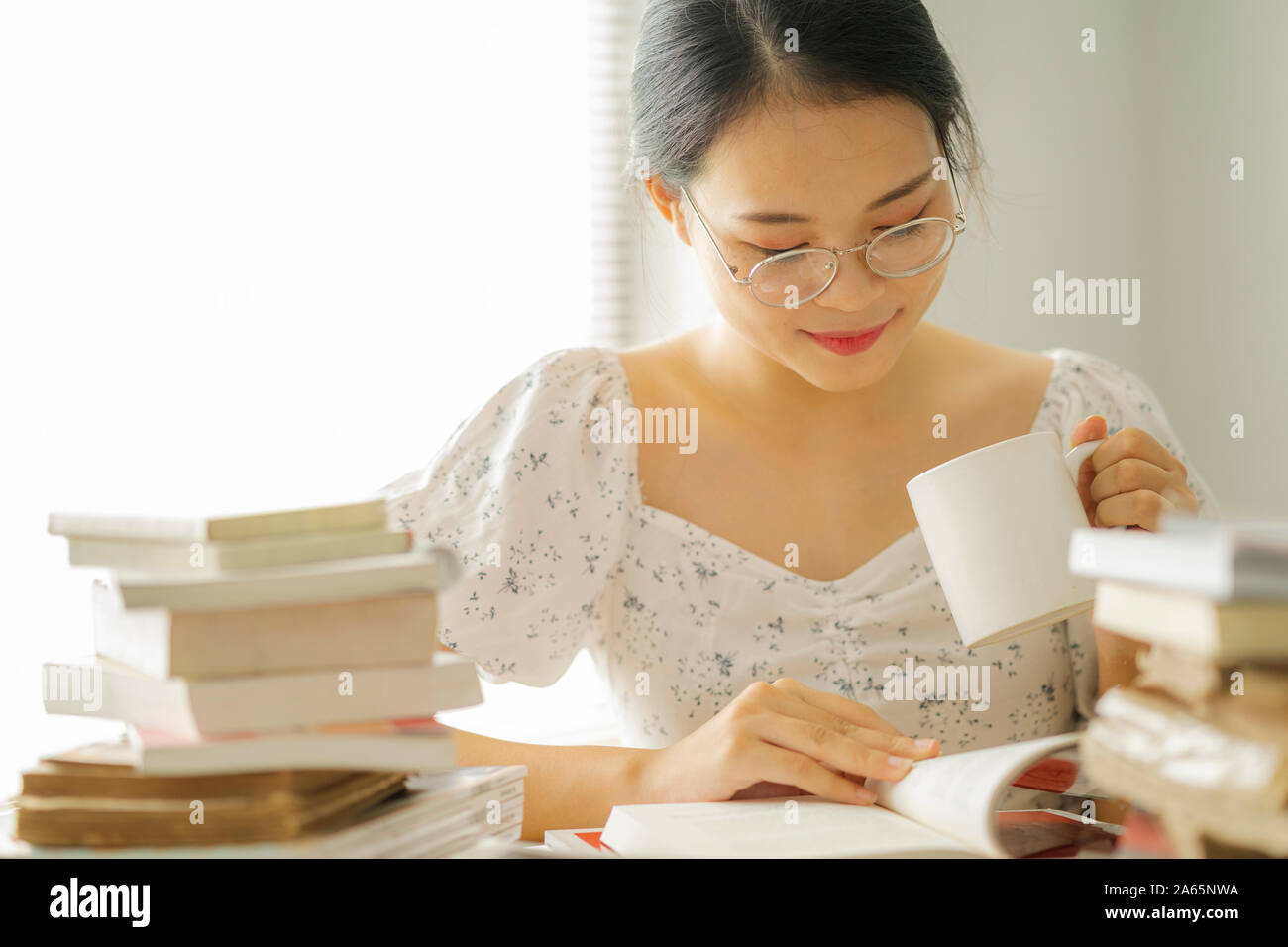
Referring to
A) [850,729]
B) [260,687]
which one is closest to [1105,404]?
[850,729]

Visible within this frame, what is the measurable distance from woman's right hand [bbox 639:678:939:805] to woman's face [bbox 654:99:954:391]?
41 centimetres

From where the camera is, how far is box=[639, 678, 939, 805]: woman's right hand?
76 centimetres

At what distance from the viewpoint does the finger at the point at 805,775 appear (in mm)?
756

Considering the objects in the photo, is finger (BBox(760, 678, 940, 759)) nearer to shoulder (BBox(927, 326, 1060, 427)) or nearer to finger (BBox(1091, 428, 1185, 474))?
finger (BBox(1091, 428, 1185, 474))

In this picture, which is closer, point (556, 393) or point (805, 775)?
point (805, 775)

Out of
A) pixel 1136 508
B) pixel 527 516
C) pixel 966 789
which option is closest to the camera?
pixel 966 789

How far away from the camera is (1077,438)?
96cm

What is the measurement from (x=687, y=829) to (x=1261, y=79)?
5.57ft

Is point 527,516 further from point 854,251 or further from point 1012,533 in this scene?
point 1012,533

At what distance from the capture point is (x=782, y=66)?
1.11 meters

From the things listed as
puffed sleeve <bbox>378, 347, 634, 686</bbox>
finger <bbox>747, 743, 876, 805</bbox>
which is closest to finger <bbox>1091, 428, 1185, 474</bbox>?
finger <bbox>747, 743, 876, 805</bbox>

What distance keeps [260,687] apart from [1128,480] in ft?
2.28

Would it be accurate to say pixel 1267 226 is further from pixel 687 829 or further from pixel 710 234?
pixel 687 829
